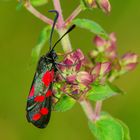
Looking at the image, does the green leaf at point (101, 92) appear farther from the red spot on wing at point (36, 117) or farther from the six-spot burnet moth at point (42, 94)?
the red spot on wing at point (36, 117)

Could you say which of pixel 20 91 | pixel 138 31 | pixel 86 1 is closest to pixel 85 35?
pixel 138 31

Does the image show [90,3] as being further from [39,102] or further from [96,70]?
[39,102]

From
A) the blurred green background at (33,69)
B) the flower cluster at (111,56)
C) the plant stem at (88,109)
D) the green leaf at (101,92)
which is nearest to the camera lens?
the green leaf at (101,92)

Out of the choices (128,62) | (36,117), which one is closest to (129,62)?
(128,62)

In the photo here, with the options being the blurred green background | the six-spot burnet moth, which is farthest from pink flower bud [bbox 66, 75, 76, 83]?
the blurred green background

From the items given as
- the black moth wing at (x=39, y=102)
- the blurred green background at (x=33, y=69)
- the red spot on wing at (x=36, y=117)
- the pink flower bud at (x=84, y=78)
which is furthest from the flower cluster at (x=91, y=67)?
the blurred green background at (x=33, y=69)

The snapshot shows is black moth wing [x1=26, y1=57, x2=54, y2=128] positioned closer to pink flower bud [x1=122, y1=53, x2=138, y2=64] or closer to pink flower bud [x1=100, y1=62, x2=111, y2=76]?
pink flower bud [x1=100, y1=62, x2=111, y2=76]

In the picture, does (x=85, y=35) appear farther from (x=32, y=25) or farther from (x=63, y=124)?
(x=63, y=124)
